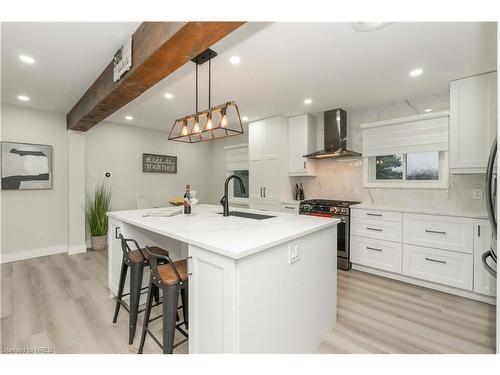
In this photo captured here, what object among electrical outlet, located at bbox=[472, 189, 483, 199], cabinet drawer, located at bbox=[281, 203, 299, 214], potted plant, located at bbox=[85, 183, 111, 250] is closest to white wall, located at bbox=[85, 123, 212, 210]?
potted plant, located at bbox=[85, 183, 111, 250]

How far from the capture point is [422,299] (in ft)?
8.32

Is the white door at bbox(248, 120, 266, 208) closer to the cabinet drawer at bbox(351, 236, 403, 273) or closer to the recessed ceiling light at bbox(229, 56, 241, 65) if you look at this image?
the cabinet drawer at bbox(351, 236, 403, 273)

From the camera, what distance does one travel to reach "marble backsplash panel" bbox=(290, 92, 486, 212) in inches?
118

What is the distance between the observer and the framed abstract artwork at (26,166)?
3.59 metres

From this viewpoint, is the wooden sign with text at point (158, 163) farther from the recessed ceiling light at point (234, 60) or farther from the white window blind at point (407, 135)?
the white window blind at point (407, 135)

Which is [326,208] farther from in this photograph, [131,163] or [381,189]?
[131,163]

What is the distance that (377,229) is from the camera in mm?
3145

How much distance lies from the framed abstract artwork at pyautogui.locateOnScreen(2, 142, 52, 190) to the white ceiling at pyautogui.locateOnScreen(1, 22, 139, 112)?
84cm

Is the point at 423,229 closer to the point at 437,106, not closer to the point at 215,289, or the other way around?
the point at 437,106

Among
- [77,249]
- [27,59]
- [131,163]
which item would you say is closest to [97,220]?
[77,249]

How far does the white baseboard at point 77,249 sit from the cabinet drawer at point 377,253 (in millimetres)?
4471

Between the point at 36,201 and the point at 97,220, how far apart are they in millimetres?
917

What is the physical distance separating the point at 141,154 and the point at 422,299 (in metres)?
5.23

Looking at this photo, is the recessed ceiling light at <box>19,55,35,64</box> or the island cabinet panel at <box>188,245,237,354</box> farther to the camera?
the recessed ceiling light at <box>19,55,35,64</box>
